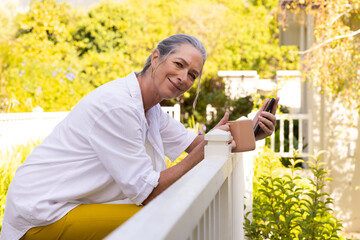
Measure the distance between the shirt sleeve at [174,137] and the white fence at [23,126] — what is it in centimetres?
376

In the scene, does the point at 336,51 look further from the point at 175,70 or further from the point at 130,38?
the point at 130,38

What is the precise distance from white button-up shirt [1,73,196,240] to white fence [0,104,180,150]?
4.18 meters

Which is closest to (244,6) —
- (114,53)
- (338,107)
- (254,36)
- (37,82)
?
(254,36)

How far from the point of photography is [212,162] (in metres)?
1.81

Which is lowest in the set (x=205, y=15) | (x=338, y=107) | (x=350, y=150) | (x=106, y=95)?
(x=350, y=150)

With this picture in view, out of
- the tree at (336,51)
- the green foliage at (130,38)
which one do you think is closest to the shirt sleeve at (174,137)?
the tree at (336,51)

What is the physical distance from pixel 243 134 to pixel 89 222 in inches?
29.3

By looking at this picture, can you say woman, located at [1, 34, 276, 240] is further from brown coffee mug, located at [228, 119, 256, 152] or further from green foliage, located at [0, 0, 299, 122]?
green foliage, located at [0, 0, 299, 122]

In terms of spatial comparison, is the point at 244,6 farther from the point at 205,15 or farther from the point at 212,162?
the point at 212,162

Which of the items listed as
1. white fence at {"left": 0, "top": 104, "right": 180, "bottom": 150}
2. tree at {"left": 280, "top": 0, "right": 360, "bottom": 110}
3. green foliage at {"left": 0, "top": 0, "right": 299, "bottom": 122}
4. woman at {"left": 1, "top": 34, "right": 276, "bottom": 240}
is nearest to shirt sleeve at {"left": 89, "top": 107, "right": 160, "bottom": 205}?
woman at {"left": 1, "top": 34, "right": 276, "bottom": 240}

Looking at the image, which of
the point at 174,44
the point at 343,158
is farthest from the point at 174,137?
the point at 343,158

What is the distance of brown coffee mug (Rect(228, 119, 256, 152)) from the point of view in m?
2.27

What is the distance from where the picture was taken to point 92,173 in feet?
6.80

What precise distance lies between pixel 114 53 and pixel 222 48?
4.26m
